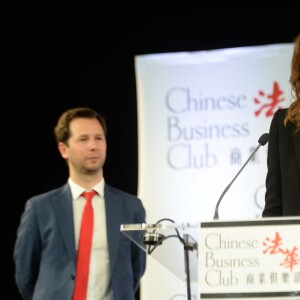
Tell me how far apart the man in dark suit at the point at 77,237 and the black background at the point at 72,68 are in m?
1.34

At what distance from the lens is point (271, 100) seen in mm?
4742

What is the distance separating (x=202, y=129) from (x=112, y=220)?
1.36m

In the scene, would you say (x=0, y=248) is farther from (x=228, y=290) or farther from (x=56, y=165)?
(x=228, y=290)

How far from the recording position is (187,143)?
15.8ft

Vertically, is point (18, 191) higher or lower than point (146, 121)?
lower

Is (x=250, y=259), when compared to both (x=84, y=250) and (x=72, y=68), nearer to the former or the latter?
(x=84, y=250)

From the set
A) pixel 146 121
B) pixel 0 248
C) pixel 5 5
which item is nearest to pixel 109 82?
pixel 146 121

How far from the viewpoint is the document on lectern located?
6.07 feet

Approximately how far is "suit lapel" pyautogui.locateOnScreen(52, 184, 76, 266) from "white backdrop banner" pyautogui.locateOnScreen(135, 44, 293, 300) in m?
1.16

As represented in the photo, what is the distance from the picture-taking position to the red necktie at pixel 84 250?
137 inches

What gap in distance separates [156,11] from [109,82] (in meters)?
0.62

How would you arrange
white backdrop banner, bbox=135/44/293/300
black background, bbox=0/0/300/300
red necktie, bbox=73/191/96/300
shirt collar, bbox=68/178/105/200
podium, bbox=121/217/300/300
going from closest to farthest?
podium, bbox=121/217/300/300
red necktie, bbox=73/191/96/300
shirt collar, bbox=68/178/105/200
white backdrop banner, bbox=135/44/293/300
black background, bbox=0/0/300/300

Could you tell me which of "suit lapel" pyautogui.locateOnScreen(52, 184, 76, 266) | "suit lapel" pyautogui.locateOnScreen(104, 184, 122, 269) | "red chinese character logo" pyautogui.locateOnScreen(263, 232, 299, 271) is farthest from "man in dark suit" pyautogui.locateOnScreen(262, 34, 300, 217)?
"suit lapel" pyautogui.locateOnScreen(52, 184, 76, 266)

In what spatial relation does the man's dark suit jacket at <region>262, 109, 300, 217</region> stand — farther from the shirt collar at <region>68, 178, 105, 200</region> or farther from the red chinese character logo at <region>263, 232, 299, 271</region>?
the shirt collar at <region>68, 178, 105, 200</region>
